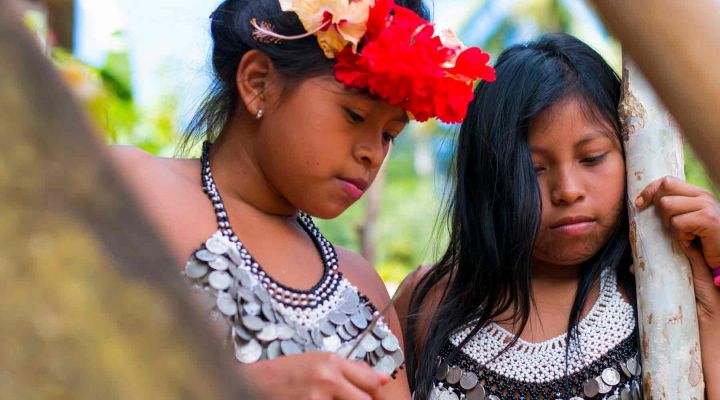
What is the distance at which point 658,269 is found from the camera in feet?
7.98

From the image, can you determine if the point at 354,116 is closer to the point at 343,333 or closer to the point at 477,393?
the point at 343,333

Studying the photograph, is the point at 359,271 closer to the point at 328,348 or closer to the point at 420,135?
the point at 328,348

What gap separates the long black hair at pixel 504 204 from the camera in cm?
264

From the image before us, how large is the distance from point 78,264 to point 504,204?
6.71ft

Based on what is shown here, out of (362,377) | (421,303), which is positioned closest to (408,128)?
(421,303)

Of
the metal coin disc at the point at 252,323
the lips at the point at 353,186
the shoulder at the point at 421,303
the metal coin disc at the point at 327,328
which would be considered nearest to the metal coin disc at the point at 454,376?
the shoulder at the point at 421,303

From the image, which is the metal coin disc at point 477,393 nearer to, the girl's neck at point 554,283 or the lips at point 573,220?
the girl's neck at point 554,283

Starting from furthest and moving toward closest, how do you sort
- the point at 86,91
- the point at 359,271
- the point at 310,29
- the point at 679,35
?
the point at 86,91
the point at 359,271
the point at 310,29
the point at 679,35

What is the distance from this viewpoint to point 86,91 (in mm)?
3350

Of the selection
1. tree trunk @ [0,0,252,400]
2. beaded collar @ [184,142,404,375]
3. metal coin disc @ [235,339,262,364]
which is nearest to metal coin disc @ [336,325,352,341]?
beaded collar @ [184,142,404,375]

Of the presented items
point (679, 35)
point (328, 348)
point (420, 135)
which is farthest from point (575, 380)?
point (420, 135)

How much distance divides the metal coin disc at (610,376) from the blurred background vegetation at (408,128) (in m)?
0.68

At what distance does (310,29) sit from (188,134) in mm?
545

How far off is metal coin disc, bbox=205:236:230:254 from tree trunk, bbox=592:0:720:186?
46.5 inches
